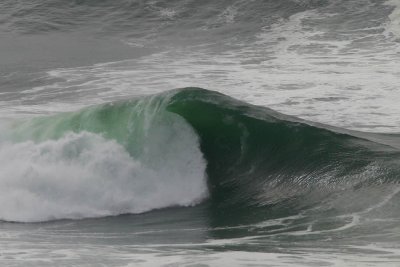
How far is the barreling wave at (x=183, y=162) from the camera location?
809 cm

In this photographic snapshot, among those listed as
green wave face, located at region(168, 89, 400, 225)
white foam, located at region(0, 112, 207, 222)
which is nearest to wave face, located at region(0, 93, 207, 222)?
white foam, located at region(0, 112, 207, 222)

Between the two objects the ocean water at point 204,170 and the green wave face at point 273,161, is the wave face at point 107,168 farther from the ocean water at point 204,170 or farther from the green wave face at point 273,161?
the green wave face at point 273,161

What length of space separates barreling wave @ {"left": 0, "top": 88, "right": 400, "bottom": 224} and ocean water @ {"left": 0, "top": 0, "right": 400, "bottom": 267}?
1 centimetres

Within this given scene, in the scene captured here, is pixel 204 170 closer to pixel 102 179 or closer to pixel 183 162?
pixel 183 162

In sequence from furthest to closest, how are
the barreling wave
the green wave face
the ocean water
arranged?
the barreling wave
the green wave face
the ocean water

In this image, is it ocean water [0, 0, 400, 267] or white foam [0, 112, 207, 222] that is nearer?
ocean water [0, 0, 400, 267]

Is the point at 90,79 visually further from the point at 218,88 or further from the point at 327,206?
the point at 327,206

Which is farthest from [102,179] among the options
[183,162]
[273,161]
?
[273,161]

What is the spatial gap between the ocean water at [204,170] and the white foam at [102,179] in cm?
1

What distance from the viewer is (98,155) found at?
8633 mm

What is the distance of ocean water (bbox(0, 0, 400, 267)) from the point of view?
6355 millimetres

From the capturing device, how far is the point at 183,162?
8.37 meters

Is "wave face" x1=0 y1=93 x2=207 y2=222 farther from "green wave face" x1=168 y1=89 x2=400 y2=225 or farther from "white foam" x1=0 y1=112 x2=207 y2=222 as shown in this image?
"green wave face" x1=168 y1=89 x2=400 y2=225

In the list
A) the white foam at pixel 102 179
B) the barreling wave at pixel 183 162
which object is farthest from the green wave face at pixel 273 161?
the white foam at pixel 102 179
